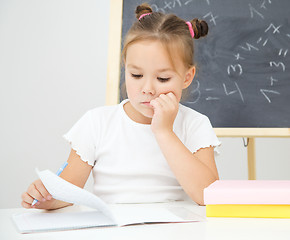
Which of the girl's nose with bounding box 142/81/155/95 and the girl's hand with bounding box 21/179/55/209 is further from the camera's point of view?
the girl's nose with bounding box 142/81/155/95

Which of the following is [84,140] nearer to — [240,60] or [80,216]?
[80,216]

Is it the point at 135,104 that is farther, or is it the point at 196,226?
the point at 135,104

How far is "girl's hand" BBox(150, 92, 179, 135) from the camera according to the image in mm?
998

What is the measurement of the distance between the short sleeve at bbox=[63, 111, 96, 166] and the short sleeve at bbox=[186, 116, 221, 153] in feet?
0.83

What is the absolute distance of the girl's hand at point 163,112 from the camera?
998mm

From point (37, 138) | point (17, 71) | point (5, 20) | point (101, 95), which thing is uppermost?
point (5, 20)

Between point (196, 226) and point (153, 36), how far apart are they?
61 centimetres

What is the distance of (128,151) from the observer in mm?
1086

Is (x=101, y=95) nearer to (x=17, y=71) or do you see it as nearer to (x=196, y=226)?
(x=17, y=71)

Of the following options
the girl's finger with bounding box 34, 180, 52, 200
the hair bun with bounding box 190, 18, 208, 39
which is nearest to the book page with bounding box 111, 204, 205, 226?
the girl's finger with bounding box 34, 180, 52, 200

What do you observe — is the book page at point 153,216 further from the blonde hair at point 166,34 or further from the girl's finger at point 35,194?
the blonde hair at point 166,34

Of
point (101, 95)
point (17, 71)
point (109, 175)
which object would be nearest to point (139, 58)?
point (109, 175)

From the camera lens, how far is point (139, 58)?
1008 millimetres

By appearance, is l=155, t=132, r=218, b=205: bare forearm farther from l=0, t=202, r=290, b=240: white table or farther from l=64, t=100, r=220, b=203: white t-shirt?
l=0, t=202, r=290, b=240: white table
